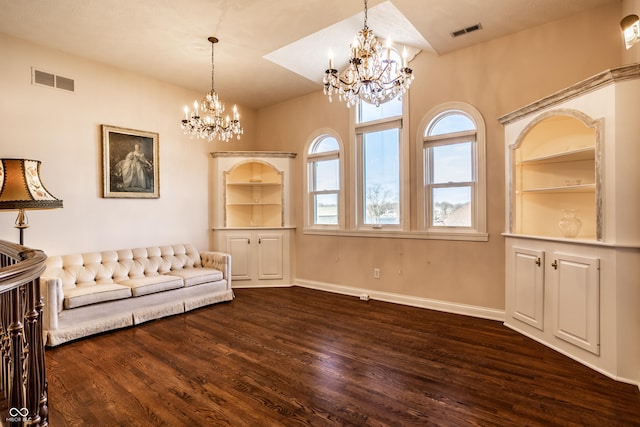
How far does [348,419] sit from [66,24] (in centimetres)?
477

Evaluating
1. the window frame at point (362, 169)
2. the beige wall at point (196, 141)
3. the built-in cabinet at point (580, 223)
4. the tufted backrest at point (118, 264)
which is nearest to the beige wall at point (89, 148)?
the beige wall at point (196, 141)

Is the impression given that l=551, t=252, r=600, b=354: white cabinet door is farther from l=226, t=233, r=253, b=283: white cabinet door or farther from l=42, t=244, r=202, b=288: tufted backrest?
l=42, t=244, r=202, b=288: tufted backrest

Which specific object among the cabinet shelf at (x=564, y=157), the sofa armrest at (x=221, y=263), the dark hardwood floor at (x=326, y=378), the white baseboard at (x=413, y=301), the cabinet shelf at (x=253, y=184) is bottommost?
the dark hardwood floor at (x=326, y=378)

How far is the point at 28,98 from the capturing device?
3977mm

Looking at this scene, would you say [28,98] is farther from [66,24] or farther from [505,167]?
[505,167]

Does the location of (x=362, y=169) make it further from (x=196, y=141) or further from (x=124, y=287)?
(x=124, y=287)

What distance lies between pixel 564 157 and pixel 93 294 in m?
5.14

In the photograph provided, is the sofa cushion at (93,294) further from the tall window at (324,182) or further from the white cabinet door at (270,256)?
the tall window at (324,182)

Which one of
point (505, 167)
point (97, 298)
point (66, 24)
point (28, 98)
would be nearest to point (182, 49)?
point (66, 24)

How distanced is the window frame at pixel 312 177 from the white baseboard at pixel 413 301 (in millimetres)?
972

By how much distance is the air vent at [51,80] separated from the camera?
4047mm

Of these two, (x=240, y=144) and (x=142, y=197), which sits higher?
(x=240, y=144)

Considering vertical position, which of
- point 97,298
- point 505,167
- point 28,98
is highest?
point 28,98

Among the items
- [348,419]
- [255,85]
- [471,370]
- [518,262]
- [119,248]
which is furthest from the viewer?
[255,85]
